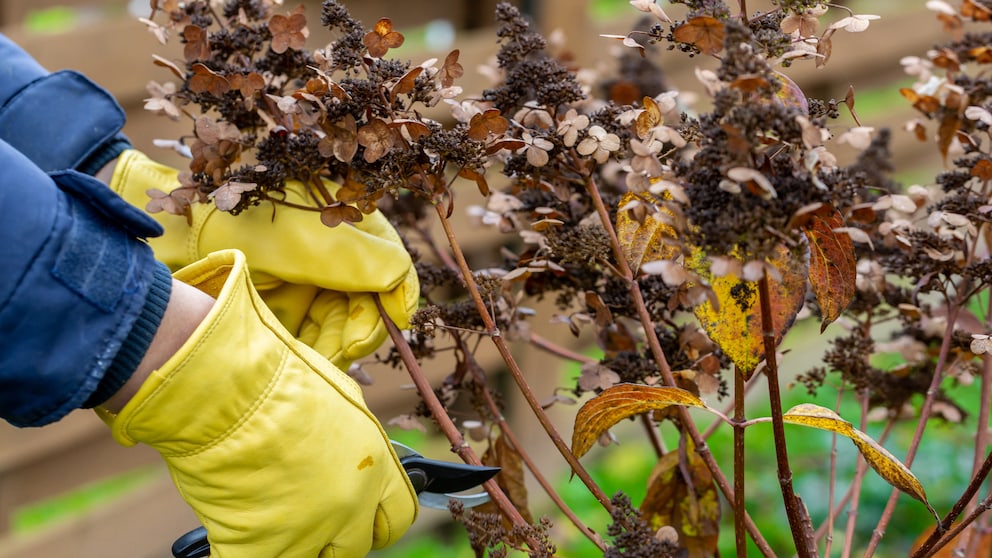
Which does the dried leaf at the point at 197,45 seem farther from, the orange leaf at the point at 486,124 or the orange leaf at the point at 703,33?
the orange leaf at the point at 703,33

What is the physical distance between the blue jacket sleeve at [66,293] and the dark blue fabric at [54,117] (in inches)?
10.7

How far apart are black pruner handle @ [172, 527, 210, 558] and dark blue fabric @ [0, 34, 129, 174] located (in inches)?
16.0

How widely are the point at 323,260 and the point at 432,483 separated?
0.23 meters

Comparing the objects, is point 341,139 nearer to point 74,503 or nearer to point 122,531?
point 122,531

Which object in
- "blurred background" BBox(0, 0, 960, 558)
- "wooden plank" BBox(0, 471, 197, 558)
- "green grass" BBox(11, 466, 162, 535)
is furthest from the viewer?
"green grass" BBox(11, 466, 162, 535)

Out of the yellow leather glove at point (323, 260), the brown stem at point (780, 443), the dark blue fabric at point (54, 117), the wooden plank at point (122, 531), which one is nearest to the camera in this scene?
the brown stem at point (780, 443)

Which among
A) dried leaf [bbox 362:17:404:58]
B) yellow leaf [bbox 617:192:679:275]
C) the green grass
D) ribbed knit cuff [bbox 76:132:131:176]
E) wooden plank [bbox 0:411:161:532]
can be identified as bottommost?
the green grass

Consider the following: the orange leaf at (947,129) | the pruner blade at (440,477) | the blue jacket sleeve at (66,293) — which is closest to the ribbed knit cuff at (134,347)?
the blue jacket sleeve at (66,293)

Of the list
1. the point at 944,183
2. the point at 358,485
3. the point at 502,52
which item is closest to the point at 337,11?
the point at 502,52

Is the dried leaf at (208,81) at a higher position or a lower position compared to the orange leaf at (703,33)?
lower

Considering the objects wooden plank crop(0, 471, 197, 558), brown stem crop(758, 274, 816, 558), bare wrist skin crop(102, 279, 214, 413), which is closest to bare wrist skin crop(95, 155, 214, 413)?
bare wrist skin crop(102, 279, 214, 413)

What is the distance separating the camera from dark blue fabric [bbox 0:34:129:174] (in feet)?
3.22

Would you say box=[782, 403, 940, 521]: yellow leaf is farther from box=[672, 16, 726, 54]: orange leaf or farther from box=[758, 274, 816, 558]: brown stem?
box=[672, 16, 726, 54]: orange leaf

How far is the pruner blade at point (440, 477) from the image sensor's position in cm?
84
